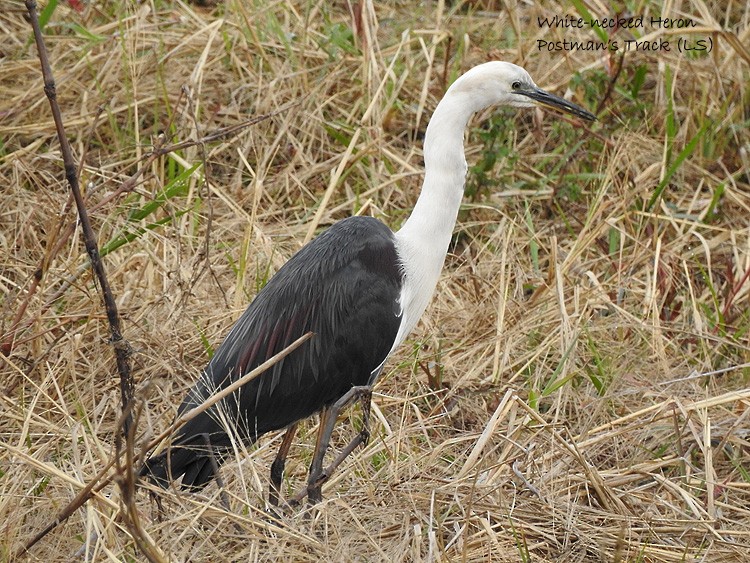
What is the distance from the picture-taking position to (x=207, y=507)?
2.50 metres

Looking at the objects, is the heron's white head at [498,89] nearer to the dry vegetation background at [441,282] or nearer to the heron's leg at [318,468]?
the dry vegetation background at [441,282]

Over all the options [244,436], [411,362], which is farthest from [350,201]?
[244,436]

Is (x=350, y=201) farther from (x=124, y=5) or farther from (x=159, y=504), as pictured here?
(x=159, y=504)

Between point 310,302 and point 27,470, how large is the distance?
3.07 feet

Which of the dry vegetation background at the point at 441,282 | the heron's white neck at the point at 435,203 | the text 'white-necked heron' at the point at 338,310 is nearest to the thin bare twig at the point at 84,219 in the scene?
the dry vegetation background at the point at 441,282

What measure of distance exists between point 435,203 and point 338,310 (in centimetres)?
45

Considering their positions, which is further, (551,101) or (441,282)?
(441,282)

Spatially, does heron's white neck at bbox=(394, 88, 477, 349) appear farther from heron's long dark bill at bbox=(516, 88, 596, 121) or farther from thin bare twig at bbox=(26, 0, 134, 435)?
thin bare twig at bbox=(26, 0, 134, 435)

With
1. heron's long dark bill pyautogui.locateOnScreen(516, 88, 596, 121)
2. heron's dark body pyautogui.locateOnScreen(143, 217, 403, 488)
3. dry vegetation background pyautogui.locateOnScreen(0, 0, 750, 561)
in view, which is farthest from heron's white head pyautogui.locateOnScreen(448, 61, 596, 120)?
dry vegetation background pyautogui.locateOnScreen(0, 0, 750, 561)

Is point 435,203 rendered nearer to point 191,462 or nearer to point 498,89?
point 498,89

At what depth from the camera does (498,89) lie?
3.30m

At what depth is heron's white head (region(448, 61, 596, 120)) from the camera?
3215 mm

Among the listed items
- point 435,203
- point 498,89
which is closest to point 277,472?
point 435,203

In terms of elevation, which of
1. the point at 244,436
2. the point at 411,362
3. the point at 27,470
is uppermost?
the point at 27,470
